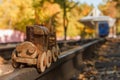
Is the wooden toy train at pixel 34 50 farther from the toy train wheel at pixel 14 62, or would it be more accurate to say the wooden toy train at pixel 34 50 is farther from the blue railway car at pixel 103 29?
the blue railway car at pixel 103 29

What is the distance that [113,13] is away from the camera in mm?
110250

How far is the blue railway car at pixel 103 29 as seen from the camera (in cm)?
4570

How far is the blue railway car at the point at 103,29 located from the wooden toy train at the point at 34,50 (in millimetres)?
41094

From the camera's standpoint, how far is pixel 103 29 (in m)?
45.8

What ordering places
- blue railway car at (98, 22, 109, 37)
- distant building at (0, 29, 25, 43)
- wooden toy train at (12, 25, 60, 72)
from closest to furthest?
1. wooden toy train at (12, 25, 60, 72)
2. blue railway car at (98, 22, 109, 37)
3. distant building at (0, 29, 25, 43)

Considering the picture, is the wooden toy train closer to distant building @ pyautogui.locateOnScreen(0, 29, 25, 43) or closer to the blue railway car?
distant building @ pyautogui.locateOnScreen(0, 29, 25, 43)

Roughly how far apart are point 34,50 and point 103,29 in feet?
137

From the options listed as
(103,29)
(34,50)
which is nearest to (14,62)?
(34,50)

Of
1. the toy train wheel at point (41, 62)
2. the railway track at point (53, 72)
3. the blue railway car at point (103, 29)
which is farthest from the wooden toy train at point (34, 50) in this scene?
the blue railway car at point (103, 29)

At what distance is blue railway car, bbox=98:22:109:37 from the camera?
45.7 metres

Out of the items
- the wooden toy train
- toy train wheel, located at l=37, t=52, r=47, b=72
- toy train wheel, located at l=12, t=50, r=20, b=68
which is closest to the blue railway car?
the wooden toy train

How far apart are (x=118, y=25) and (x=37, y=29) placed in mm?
103886

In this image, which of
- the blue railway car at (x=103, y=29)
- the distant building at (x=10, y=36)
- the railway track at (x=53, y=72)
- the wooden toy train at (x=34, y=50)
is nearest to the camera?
the railway track at (x=53, y=72)

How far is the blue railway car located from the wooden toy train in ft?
135
